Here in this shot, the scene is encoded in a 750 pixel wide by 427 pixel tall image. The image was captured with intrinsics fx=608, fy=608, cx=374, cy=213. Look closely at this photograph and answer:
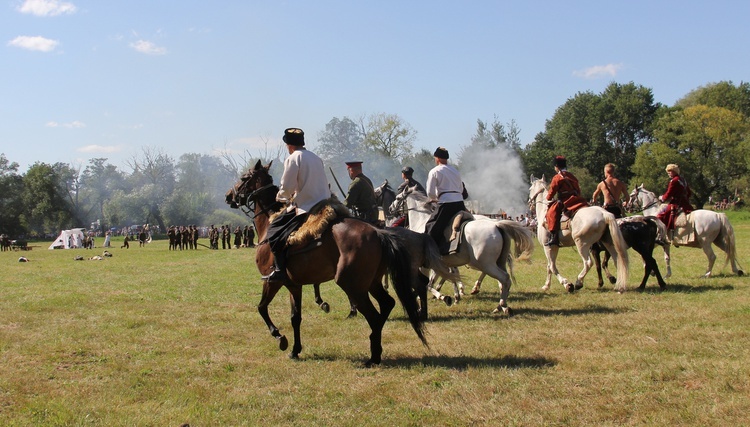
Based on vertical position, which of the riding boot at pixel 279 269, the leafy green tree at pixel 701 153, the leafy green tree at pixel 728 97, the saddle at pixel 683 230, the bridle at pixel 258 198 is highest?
the leafy green tree at pixel 728 97

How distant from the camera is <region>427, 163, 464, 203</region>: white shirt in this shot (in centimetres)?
982

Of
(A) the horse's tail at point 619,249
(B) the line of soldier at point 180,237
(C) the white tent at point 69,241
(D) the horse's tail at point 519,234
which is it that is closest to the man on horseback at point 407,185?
(D) the horse's tail at point 519,234

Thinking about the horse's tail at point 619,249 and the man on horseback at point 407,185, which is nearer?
the horse's tail at point 619,249

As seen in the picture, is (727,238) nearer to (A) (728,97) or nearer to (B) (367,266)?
(B) (367,266)

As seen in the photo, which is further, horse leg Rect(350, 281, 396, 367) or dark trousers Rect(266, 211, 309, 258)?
dark trousers Rect(266, 211, 309, 258)

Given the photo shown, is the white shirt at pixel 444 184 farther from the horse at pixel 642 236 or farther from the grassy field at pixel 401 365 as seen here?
the horse at pixel 642 236

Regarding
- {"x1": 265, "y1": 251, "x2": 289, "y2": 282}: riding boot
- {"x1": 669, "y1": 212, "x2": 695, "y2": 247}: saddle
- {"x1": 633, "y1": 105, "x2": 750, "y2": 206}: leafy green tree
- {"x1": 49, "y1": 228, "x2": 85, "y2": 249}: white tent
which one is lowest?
{"x1": 49, "y1": 228, "x2": 85, "y2": 249}: white tent

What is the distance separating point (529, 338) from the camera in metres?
7.70

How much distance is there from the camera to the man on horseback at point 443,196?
9867 mm

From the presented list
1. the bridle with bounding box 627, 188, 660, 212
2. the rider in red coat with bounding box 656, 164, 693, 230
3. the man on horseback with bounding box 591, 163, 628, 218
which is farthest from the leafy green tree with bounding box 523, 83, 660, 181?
the man on horseback with bounding box 591, 163, 628, 218

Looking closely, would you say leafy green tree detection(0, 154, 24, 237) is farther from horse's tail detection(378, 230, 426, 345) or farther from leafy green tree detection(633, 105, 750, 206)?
horse's tail detection(378, 230, 426, 345)

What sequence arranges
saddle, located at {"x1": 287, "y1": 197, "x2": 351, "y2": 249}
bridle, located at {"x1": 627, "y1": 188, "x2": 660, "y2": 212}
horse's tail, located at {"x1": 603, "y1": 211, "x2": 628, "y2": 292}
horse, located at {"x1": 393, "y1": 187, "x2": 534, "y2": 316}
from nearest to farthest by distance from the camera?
saddle, located at {"x1": 287, "y1": 197, "x2": 351, "y2": 249} < horse, located at {"x1": 393, "y1": 187, "x2": 534, "y2": 316} < horse's tail, located at {"x1": 603, "y1": 211, "x2": 628, "y2": 292} < bridle, located at {"x1": 627, "y1": 188, "x2": 660, "y2": 212}

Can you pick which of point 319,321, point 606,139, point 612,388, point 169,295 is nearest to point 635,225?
point 319,321

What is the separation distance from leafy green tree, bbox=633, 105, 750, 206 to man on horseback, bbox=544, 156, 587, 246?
2189 inches
